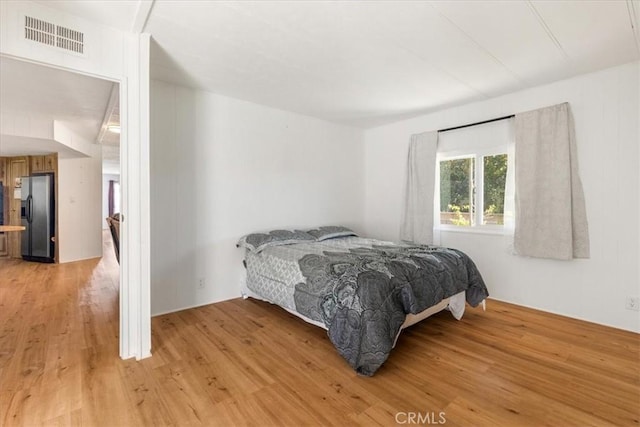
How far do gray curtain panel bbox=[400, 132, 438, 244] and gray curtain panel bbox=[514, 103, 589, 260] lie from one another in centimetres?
102

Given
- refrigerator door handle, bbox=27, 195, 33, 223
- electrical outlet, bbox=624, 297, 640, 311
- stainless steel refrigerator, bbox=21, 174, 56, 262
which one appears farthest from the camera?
refrigerator door handle, bbox=27, 195, 33, 223

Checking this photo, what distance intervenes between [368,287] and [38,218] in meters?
6.83

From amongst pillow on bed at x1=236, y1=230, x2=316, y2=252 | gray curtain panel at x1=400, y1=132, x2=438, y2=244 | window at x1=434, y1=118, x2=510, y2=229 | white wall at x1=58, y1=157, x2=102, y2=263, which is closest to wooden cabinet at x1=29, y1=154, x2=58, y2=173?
white wall at x1=58, y1=157, x2=102, y2=263

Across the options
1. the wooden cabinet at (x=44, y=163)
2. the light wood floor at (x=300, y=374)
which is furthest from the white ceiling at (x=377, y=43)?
the wooden cabinet at (x=44, y=163)

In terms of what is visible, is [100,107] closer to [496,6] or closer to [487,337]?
[496,6]

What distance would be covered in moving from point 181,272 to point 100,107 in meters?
2.40

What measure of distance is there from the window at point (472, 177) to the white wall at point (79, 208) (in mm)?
6555

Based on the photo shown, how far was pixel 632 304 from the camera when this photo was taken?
2680 millimetres

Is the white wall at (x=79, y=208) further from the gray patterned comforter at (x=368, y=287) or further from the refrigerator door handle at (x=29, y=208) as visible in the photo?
the gray patterned comforter at (x=368, y=287)

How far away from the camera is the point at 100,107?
3.69 m

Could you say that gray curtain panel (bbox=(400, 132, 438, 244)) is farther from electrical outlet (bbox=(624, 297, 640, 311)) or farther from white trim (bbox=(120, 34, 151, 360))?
white trim (bbox=(120, 34, 151, 360))

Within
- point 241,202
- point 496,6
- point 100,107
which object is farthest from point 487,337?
point 100,107

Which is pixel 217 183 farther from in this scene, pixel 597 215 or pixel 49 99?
A: pixel 597 215

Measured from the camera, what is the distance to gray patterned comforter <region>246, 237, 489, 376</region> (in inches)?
78.4
